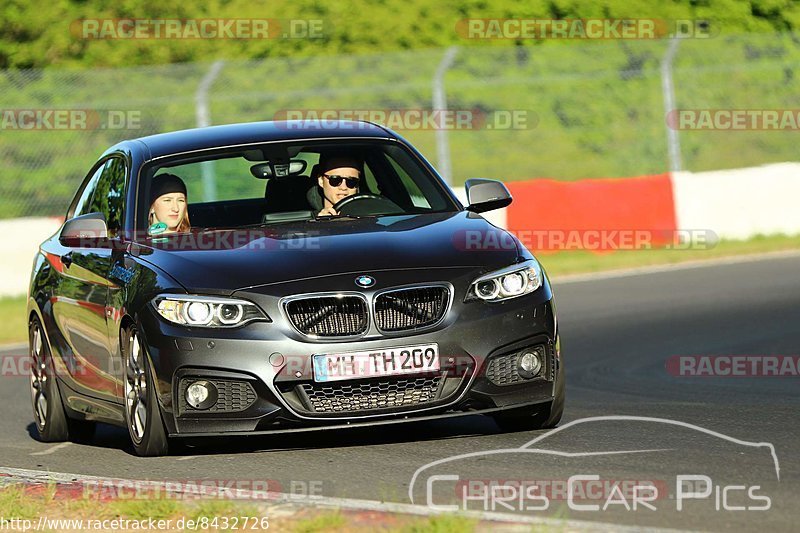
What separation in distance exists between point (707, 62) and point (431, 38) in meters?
7.95

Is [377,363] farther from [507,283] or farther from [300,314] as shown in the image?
[507,283]

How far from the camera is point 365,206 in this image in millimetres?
9102

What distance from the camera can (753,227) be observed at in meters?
22.4

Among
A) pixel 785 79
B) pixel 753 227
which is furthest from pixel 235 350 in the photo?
pixel 785 79

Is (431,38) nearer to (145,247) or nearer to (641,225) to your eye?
(641,225)

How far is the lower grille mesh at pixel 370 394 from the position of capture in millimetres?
7602

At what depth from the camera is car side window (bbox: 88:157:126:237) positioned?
9.18m

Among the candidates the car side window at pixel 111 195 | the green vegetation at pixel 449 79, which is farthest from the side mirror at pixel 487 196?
the green vegetation at pixel 449 79

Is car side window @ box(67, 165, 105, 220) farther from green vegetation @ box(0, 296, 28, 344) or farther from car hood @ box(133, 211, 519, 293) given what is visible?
green vegetation @ box(0, 296, 28, 344)

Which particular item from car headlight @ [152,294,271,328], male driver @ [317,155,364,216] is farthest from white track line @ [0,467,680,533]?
male driver @ [317,155,364,216]

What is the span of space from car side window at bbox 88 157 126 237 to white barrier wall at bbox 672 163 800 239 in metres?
12.6
